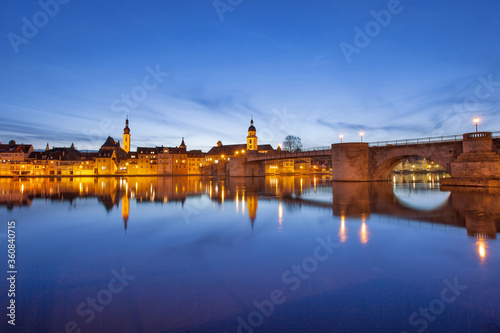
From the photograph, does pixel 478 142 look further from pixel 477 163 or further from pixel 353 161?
pixel 353 161

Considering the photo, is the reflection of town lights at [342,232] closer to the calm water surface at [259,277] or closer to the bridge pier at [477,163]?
the calm water surface at [259,277]

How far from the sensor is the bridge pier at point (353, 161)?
140 ft

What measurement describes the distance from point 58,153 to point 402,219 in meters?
102

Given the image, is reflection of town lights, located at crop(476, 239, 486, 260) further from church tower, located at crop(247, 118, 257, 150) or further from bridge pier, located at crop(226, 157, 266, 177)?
church tower, located at crop(247, 118, 257, 150)

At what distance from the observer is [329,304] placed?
518cm

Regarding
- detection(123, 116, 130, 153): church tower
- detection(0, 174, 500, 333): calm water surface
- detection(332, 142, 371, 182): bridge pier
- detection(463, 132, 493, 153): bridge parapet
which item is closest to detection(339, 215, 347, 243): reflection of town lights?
detection(0, 174, 500, 333): calm water surface

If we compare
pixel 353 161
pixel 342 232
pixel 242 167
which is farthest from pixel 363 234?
pixel 242 167

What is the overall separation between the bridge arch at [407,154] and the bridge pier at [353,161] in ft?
2.75

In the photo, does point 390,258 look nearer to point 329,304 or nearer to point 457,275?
point 457,275

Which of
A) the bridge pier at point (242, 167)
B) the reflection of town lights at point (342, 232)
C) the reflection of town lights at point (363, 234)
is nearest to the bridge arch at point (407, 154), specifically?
the reflection of town lights at point (342, 232)

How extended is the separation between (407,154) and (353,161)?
7.06 meters

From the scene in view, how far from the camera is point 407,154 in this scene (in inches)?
1513

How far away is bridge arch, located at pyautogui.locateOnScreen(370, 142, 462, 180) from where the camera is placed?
33625 mm

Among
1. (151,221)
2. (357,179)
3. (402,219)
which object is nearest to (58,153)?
(357,179)
